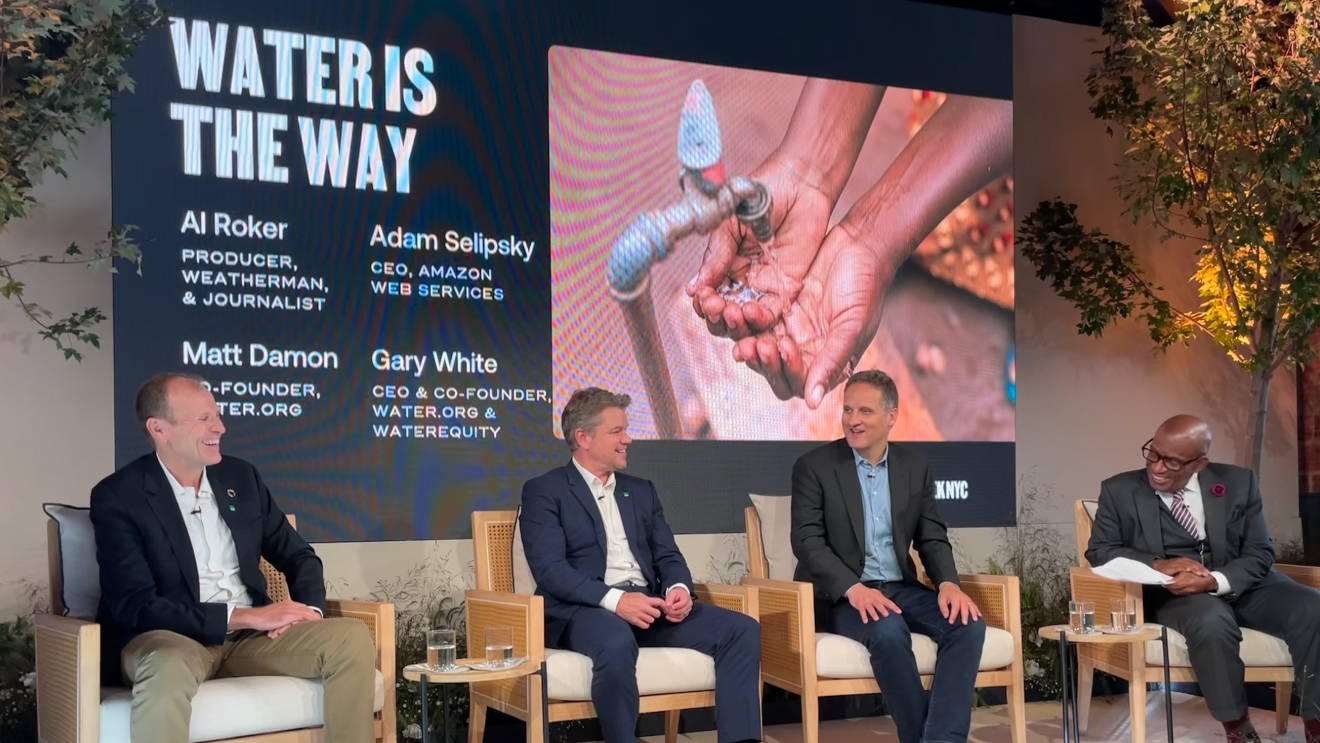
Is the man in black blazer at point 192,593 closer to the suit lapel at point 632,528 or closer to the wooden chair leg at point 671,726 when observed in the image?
the suit lapel at point 632,528

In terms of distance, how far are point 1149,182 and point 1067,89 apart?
87cm

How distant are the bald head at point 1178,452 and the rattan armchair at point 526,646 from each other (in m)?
1.55

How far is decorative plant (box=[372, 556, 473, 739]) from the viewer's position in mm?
4680

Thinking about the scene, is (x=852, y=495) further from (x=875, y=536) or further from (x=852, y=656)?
(x=852, y=656)

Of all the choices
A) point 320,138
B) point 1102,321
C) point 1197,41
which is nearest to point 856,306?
point 1102,321

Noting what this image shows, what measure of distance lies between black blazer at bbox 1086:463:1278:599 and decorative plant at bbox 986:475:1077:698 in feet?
3.41

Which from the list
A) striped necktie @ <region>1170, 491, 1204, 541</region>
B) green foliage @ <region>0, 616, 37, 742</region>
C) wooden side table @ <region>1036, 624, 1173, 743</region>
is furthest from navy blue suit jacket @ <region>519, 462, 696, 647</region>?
striped necktie @ <region>1170, 491, 1204, 541</region>

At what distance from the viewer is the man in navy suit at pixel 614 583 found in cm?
387

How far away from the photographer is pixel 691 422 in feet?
17.7

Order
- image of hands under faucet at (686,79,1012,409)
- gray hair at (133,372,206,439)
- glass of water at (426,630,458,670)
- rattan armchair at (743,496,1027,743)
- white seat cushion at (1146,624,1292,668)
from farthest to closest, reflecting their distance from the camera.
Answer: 1. image of hands under faucet at (686,79,1012,409)
2. white seat cushion at (1146,624,1292,668)
3. rattan armchair at (743,496,1027,743)
4. gray hair at (133,372,206,439)
5. glass of water at (426,630,458,670)

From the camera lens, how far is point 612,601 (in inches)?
160

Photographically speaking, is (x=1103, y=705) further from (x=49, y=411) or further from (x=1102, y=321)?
(x=49, y=411)

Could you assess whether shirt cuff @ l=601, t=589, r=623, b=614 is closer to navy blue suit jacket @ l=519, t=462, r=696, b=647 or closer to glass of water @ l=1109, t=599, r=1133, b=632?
navy blue suit jacket @ l=519, t=462, r=696, b=647

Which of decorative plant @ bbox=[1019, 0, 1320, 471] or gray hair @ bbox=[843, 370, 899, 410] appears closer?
gray hair @ bbox=[843, 370, 899, 410]
